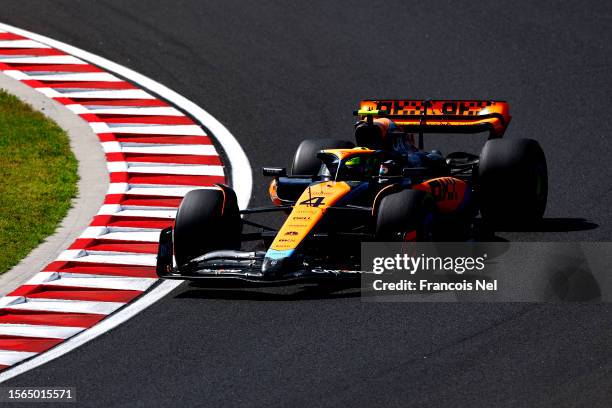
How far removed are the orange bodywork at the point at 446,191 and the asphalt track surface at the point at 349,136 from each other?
2.79ft

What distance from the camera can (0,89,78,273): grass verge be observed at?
49.3 feet

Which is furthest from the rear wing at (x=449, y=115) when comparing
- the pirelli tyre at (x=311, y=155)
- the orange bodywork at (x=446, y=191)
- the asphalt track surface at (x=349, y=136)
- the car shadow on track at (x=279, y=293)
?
the car shadow on track at (x=279, y=293)

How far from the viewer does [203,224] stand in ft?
43.8

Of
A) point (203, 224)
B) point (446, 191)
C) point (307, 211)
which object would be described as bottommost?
point (203, 224)

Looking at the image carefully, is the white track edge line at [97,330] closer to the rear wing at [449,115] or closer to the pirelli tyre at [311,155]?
the pirelli tyre at [311,155]

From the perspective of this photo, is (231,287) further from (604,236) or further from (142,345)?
(604,236)

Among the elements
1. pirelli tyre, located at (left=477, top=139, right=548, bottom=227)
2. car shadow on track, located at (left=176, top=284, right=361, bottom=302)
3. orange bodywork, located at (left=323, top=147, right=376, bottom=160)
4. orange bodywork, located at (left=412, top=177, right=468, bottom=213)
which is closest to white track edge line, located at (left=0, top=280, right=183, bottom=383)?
car shadow on track, located at (left=176, top=284, right=361, bottom=302)

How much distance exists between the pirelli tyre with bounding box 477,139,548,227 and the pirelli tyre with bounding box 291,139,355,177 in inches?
61.0

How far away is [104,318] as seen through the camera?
12.9 metres

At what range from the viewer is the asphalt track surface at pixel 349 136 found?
10.9 meters

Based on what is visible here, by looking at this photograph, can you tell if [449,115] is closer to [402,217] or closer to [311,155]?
[311,155]

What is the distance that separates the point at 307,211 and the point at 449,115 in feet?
10.3

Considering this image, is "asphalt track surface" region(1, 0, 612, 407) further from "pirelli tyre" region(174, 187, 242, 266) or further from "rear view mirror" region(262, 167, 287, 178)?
"rear view mirror" region(262, 167, 287, 178)

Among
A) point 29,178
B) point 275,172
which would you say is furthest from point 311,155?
point 29,178
